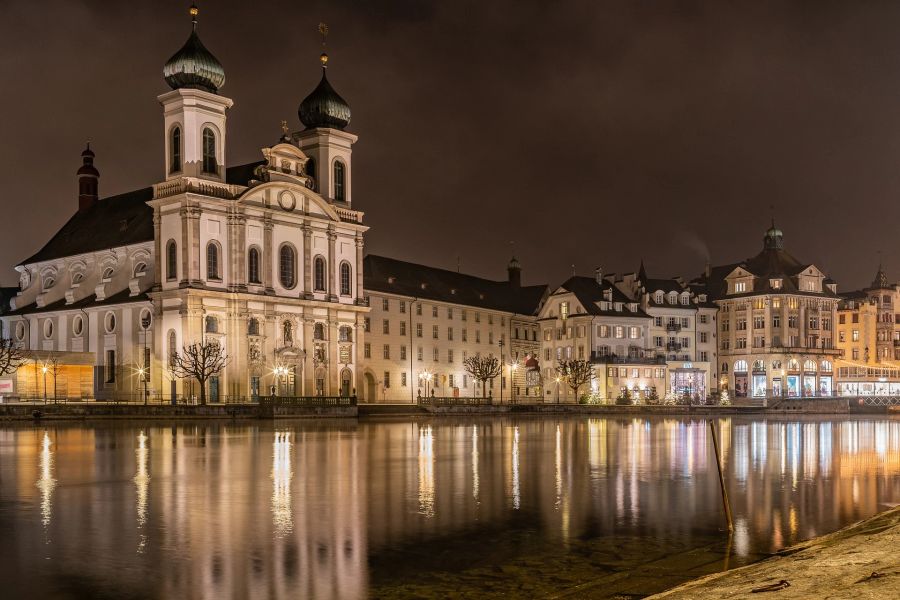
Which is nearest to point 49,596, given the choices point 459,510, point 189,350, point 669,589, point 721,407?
point 669,589

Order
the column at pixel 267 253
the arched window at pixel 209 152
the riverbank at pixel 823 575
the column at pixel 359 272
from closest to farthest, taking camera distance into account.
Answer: the riverbank at pixel 823 575
the arched window at pixel 209 152
the column at pixel 267 253
the column at pixel 359 272

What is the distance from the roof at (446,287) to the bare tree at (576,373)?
1238 centimetres

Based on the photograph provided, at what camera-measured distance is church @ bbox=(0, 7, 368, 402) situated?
3214 inches

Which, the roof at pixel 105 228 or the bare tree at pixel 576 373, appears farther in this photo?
the bare tree at pixel 576 373

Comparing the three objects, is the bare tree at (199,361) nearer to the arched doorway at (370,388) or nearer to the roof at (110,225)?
the roof at (110,225)

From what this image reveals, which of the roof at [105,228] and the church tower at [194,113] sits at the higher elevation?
the church tower at [194,113]

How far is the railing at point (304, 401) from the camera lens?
71062 mm

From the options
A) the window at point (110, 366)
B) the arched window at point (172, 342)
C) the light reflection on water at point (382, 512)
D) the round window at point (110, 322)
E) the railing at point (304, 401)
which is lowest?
the railing at point (304, 401)

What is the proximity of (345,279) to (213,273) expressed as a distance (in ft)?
50.0

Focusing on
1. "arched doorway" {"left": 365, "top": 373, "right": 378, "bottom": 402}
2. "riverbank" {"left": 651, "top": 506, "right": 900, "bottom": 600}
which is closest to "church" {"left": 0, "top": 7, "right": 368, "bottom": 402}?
"arched doorway" {"left": 365, "top": 373, "right": 378, "bottom": 402}

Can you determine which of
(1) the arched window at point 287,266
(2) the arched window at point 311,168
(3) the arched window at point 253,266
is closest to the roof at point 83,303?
(3) the arched window at point 253,266

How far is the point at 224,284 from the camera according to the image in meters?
82.9

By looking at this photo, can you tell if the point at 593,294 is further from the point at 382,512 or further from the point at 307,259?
the point at 382,512

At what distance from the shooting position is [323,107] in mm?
96562
